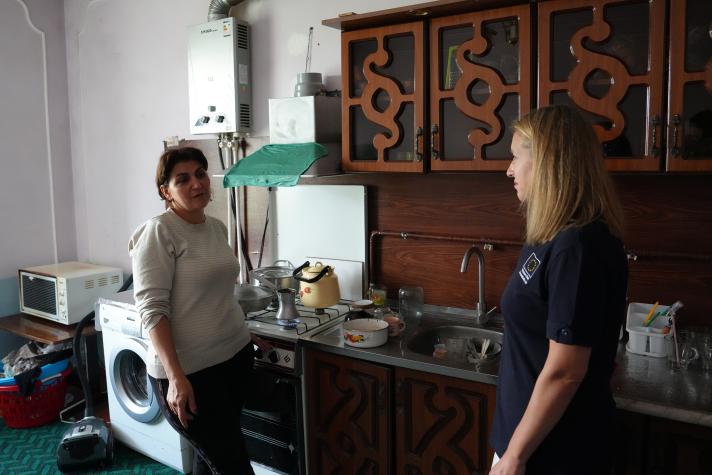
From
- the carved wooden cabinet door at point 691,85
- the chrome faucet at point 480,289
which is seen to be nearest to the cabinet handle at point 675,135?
the carved wooden cabinet door at point 691,85

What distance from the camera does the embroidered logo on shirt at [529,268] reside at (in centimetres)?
Result: 125

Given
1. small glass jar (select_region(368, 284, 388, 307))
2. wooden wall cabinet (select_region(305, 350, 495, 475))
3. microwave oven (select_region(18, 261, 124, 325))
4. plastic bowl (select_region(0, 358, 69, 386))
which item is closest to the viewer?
wooden wall cabinet (select_region(305, 350, 495, 475))

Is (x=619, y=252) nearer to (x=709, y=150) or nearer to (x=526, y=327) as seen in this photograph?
(x=526, y=327)

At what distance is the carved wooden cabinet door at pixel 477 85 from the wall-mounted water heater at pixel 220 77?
1.21 m

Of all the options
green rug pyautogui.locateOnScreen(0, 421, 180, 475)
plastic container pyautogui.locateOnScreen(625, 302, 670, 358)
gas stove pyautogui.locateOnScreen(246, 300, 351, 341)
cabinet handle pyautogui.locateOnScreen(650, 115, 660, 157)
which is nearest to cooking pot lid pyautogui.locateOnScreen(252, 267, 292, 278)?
gas stove pyautogui.locateOnScreen(246, 300, 351, 341)

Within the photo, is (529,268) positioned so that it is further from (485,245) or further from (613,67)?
(485,245)

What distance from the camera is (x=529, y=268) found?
1.27 m

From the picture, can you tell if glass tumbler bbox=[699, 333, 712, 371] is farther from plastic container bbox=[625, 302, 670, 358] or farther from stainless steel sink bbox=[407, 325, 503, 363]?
stainless steel sink bbox=[407, 325, 503, 363]

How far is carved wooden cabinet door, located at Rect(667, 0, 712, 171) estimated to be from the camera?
1632mm

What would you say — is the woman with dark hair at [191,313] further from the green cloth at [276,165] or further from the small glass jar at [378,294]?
the small glass jar at [378,294]

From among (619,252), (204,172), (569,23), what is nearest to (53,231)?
(204,172)

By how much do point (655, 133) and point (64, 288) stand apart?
10.2 feet

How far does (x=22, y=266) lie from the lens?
375cm

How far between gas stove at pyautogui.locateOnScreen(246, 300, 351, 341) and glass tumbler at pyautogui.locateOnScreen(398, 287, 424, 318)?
24 cm
